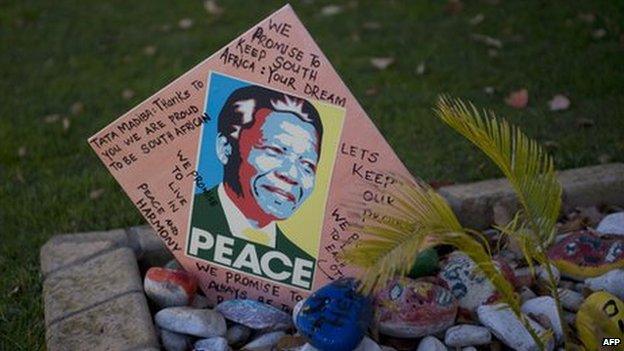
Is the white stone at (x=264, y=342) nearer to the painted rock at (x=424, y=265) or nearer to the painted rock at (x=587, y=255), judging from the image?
the painted rock at (x=424, y=265)

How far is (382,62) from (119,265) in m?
2.33

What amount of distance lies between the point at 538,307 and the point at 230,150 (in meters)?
0.93

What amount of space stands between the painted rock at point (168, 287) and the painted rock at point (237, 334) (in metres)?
0.16

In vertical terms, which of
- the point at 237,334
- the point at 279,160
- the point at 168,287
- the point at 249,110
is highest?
the point at 249,110

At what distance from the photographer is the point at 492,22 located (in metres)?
5.21

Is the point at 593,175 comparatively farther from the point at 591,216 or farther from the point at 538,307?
the point at 538,307

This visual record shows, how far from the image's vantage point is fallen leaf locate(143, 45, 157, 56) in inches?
201

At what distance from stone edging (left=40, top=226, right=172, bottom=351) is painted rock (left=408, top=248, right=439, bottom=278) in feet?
2.42

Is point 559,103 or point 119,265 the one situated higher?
point 119,265

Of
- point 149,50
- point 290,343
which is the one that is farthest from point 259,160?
point 149,50

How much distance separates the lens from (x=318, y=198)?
2664 millimetres

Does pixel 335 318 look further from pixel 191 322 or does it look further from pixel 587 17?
pixel 587 17

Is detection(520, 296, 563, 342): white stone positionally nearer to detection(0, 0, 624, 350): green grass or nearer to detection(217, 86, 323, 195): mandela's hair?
detection(217, 86, 323, 195): mandela's hair

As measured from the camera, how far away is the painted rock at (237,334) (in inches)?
100
